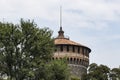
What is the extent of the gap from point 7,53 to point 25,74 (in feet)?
10.1

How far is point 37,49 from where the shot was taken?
53.6m

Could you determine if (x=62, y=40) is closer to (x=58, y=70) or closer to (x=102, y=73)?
(x=102, y=73)

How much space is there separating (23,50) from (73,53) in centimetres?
4120

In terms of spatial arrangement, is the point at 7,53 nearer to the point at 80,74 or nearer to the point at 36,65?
the point at 36,65

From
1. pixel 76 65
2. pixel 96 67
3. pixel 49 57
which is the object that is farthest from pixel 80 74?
pixel 49 57

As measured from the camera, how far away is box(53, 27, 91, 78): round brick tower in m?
92.9

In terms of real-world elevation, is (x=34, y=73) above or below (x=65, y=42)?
below

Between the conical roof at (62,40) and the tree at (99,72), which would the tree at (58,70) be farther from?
the conical roof at (62,40)

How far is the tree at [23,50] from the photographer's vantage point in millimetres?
52844

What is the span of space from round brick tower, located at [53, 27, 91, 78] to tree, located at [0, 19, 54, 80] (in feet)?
124

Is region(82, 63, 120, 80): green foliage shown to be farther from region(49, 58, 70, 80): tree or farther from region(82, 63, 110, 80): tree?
region(49, 58, 70, 80): tree

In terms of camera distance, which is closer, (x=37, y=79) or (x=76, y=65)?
(x=37, y=79)

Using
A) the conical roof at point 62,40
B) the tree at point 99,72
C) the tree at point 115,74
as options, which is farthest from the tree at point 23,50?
A: the conical roof at point 62,40

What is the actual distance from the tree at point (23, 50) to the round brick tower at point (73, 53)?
3775 cm
